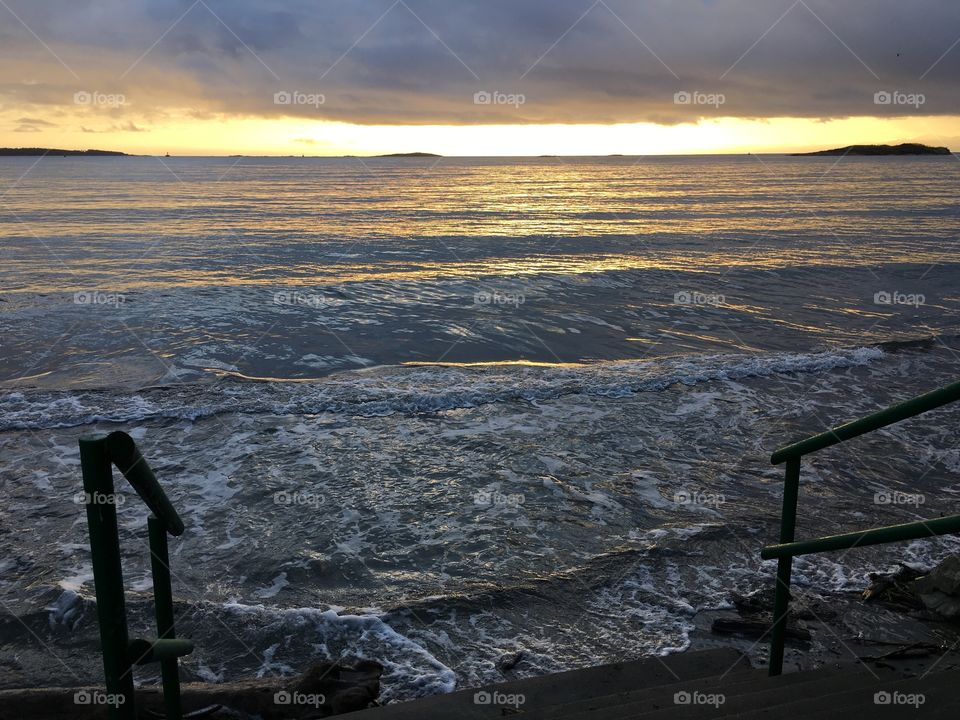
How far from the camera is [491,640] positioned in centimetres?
486

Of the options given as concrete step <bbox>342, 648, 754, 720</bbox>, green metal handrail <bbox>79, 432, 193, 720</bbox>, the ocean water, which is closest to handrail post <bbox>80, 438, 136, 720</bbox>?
green metal handrail <bbox>79, 432, 193, 720</bbox>

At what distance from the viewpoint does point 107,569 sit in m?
1.75

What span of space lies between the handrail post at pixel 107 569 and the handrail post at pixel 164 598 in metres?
0.57

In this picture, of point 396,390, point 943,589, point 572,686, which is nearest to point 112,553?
point 572,686

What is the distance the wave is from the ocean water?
0.07 metres

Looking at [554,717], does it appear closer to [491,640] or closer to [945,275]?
[491,640]

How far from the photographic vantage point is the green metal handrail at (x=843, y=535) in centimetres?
239

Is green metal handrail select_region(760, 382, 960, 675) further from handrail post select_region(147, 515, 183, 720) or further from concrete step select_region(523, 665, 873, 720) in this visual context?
handrail post select_region(147, 515, 183, 720)

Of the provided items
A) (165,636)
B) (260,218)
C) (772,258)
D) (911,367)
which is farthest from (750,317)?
(260,218)

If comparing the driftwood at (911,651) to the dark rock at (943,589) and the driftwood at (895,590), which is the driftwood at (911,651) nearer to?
the dark rock at (943,589)

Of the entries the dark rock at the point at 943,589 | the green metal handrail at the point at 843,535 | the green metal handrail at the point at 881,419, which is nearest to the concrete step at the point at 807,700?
the green metal handrail at the point at 843,535

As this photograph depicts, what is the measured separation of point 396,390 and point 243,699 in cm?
760

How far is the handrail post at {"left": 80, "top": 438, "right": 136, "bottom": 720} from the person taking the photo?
1.68 meters

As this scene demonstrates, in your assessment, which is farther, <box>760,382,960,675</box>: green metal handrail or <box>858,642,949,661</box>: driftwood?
<box>858,642,949,661</box>: driftwood
